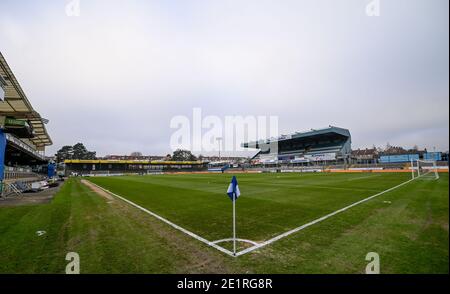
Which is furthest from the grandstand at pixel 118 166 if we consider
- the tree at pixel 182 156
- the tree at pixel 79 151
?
the tree at pixel 182 156

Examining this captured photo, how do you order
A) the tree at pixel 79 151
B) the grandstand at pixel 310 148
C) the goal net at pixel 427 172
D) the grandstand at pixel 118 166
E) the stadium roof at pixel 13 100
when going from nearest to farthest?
the stadium roof at pixel 13 100
the goal net at pixel 427 172
the grandstand at pixel 310 148
the grandstand at pixel 118 166
the tree at pixel 79 151

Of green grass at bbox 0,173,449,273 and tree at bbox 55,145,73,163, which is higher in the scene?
tree at bbox 55,145,73,163

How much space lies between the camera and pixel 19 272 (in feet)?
13.8

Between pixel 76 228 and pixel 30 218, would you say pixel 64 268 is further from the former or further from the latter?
pixel 30 218

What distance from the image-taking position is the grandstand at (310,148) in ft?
248

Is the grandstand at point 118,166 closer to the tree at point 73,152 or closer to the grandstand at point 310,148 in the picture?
the grandstand at point 310,148

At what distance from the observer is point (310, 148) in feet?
294

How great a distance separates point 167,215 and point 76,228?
318cm

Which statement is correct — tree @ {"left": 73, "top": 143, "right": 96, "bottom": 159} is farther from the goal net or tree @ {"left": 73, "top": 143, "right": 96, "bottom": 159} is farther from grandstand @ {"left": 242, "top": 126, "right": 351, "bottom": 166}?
the goal net

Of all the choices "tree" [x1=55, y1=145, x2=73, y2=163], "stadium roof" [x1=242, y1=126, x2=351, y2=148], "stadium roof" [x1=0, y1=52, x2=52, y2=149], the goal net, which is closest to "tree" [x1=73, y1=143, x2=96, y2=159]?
"tree" [x1=55, y1=145, x2=73, y2=163]

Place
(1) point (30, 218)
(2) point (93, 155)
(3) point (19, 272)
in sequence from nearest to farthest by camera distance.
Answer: (3) point (19, 272) → (1) point (30, 218) → (2) point (93, 155)

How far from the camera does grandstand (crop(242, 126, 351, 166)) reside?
7550cm
